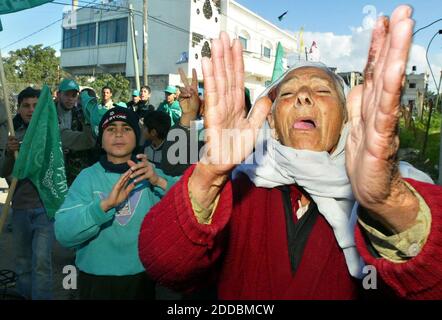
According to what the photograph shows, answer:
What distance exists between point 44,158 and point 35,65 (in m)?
A: 32.9

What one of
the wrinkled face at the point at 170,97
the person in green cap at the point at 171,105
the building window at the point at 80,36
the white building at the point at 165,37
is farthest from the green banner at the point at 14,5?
the building window at the point at 80,36

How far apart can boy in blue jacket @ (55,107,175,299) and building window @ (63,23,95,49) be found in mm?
36700

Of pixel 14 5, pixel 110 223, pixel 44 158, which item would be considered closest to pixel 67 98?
pixel 14 5

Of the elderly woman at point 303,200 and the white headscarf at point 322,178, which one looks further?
the white headscarf at point 322,178

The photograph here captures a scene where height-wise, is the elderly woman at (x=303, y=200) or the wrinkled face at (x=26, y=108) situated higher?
the wrinkled face at (x=26, y=108)

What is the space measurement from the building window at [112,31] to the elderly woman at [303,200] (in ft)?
111

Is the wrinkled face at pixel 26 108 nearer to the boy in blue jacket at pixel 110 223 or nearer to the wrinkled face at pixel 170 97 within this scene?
the boy in blue jacket at pixel 110 223

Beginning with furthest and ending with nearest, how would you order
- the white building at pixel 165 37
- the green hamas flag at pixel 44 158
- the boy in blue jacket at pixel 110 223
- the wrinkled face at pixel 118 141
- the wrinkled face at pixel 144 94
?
the white building at pixel 165 37 → the wrinkled face at pixel 144 94 → the green hamas flag at pixel 44 158 → the wrinkled face at pixel 118 141 → the boy in blue jacket at pixel 110 223

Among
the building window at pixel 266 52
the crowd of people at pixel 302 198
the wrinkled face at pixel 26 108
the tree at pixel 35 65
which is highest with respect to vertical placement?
the building window at pixel 266 52

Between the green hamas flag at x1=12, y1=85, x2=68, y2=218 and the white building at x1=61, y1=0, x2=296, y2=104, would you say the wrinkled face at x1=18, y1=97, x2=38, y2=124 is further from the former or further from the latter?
the white building at x1=61, y1=0, x2=296, y2=104

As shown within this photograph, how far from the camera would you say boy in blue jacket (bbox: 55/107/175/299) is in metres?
2.22

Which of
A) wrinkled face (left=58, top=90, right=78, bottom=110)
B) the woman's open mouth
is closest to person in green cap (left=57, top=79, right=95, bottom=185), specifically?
wrinkled face (left=58, top=90, right=78, bottom=110)

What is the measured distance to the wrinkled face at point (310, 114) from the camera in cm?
146

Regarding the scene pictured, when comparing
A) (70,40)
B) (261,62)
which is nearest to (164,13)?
(261,62)
